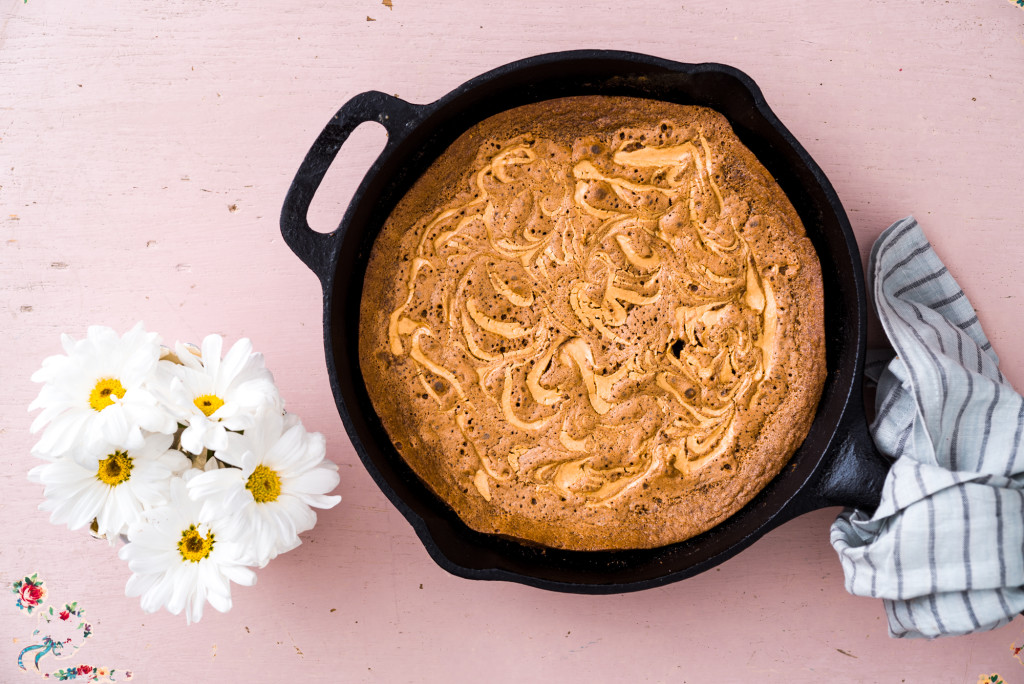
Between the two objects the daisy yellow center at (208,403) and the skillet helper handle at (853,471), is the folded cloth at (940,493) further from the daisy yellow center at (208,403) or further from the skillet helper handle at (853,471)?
the daisy yellow center at (208,403)

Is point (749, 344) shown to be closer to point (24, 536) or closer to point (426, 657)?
point (426, 657)

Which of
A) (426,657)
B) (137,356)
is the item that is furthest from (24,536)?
(426,657)

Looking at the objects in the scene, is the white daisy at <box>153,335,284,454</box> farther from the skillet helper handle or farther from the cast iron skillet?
the skillet helper handle

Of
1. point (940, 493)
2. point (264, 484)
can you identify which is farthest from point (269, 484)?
point (940, 493)

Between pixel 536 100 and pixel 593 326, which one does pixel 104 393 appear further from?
pixel 536 100

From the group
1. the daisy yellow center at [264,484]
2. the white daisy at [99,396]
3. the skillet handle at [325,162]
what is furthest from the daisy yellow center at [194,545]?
the skillet handle at [325,162]

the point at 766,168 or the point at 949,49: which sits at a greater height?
the point at 949,49
